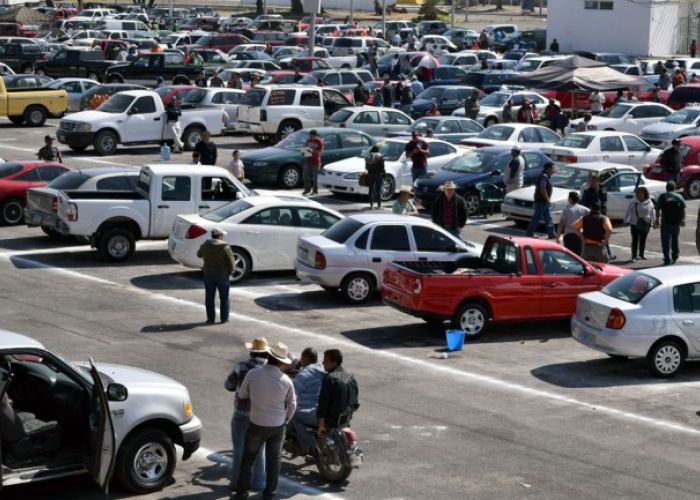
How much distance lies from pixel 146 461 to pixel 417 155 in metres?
19.1

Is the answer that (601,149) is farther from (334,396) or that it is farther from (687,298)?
(334,396)

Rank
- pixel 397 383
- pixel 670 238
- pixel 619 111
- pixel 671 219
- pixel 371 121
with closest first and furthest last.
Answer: pixel 397 383 → pixel 671 219 → pixel 670 238 → pixel 371 121 → pixel 619 111

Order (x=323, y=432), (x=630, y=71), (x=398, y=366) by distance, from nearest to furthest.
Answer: (x=323, y=432), (x=398, y=366), (x=630, y=71)

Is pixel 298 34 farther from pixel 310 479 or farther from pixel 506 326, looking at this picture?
pixel 310 479

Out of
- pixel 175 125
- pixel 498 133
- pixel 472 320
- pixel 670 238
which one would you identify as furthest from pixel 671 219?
pixel 175 125

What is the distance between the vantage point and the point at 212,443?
13.5 metres

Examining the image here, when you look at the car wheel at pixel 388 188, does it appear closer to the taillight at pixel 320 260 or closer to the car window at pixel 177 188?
the car window at pixel 177 188

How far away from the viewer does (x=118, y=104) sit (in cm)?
3691

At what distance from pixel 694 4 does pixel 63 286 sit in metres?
57.6

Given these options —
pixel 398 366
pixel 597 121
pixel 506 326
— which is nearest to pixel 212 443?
pixel 398 366

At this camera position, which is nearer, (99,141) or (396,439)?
(396,439)

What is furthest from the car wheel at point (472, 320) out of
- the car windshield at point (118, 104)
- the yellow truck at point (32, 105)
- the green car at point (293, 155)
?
the yellow truck at point (32, 105)

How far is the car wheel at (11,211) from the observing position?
1025 inches

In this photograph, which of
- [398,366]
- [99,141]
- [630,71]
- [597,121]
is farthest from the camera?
[630,71]
